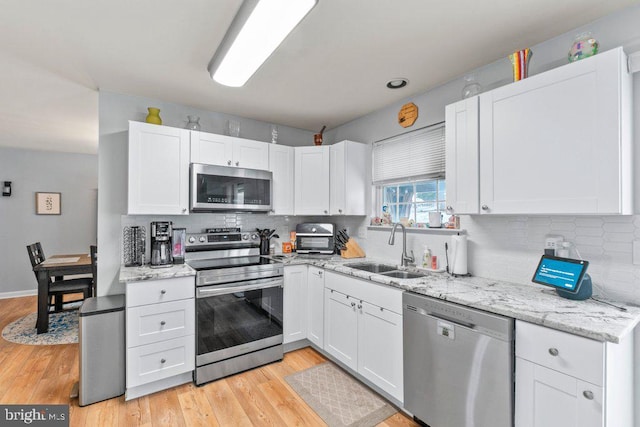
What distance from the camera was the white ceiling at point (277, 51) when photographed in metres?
1.66

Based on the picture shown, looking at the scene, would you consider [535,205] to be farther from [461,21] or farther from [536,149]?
[461,21]

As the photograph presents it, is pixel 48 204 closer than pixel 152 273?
No

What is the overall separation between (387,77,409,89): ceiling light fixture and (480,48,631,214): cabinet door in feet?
2.47

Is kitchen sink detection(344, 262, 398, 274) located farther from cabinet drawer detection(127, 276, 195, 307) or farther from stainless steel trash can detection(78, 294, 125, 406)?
stainless steel trash can detection(78, 294, 125, 406)

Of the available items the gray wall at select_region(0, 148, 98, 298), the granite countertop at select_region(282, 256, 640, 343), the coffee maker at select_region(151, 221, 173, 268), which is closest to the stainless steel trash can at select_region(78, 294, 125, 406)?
the coffee maker at select_region(151, 221, 173, 268)

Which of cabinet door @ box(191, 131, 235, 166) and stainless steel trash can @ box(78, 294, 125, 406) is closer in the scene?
stainless steel trash can @ box(78, 294, 125, 406)

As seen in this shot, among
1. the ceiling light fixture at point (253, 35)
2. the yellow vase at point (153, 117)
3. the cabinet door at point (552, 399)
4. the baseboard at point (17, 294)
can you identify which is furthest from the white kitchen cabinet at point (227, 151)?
the baseboard at point (17, 294)

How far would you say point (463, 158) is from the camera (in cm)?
208

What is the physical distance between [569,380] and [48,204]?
7.13 m

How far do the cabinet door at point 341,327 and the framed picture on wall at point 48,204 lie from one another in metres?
5.42

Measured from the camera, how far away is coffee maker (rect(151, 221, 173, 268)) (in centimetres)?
261

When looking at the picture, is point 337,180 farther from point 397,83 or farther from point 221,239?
point 221,239

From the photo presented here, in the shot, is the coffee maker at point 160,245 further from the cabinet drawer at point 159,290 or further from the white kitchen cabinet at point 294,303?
the white kitchen cabinet at point 294,303

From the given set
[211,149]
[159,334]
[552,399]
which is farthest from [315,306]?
[552,399]
